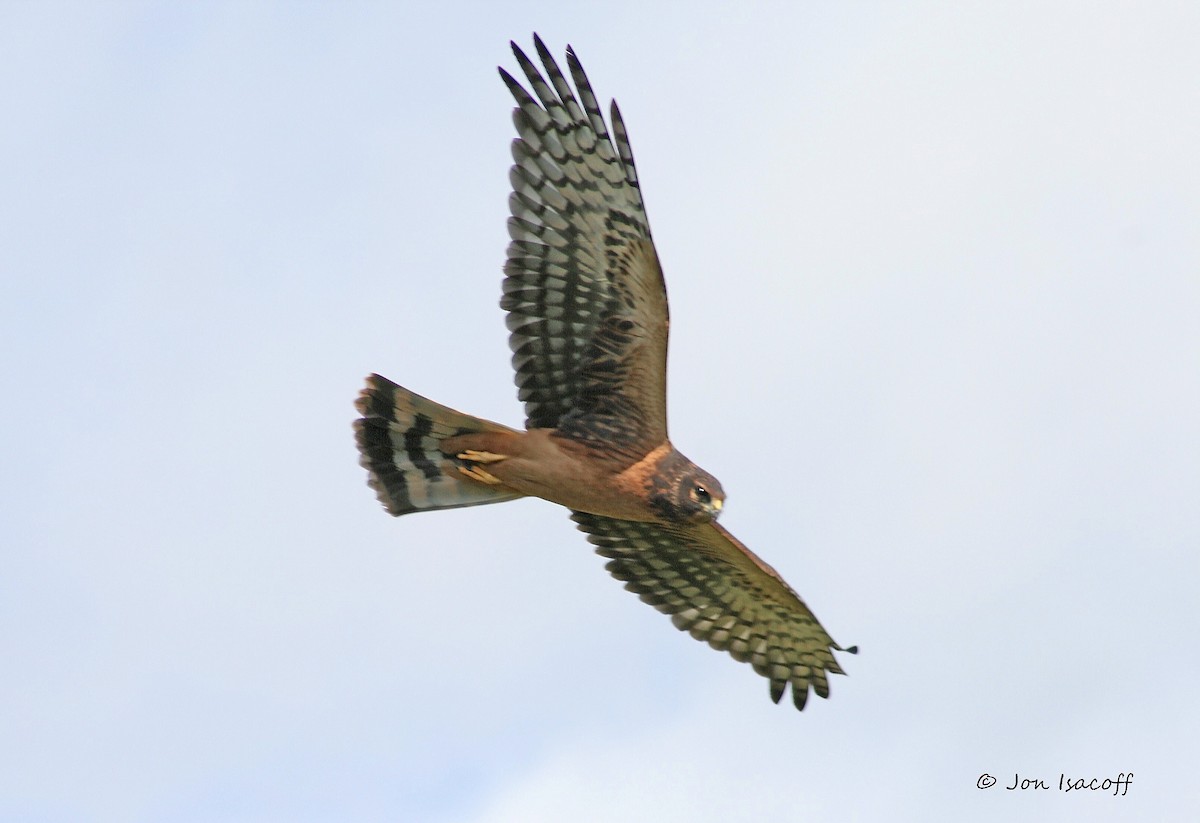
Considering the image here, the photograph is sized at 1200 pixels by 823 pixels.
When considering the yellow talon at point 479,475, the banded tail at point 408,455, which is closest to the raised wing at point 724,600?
the banded tail at point 408,455

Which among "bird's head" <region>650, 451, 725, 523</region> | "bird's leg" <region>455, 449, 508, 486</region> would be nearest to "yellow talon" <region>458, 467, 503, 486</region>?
"bird's leg" <region>455, 449, 508, 486</region>

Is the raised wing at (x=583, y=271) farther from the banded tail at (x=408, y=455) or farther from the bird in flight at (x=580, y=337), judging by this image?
the banded tail at (x=408, y=455)

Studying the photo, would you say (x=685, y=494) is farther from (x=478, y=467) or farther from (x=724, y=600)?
(x=724, y=600)

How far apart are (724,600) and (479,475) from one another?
2499 millimetres

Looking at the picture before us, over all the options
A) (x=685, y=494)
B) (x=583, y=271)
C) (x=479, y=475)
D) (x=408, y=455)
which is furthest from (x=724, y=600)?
(x=583, y=271)

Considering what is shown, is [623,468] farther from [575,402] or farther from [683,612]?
[683,612]

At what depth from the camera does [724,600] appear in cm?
1355

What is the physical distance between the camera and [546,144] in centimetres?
1160

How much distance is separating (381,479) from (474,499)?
69cm

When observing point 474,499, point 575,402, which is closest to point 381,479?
point 474,499

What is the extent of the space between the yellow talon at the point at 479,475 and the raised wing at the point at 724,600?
1.29 meters

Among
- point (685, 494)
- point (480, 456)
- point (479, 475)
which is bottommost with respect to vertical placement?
point (685, 494)

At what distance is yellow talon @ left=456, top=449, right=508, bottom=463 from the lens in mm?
11935

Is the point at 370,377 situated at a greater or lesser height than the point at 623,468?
greater
